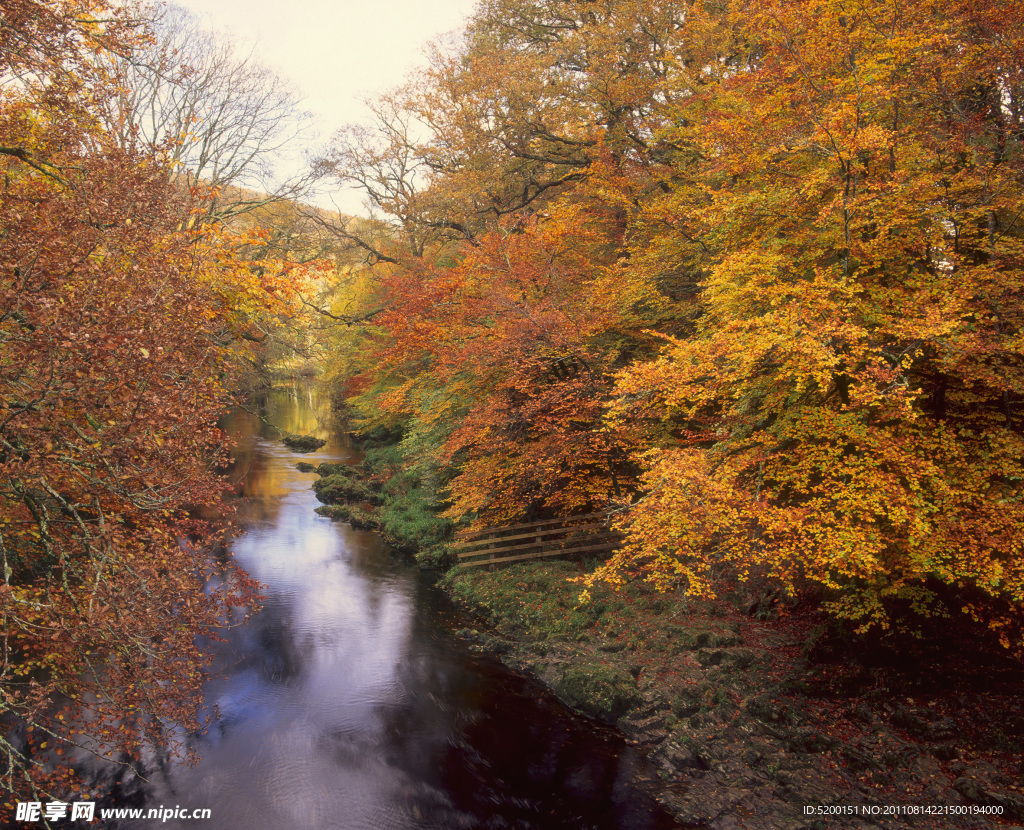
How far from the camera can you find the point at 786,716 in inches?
296

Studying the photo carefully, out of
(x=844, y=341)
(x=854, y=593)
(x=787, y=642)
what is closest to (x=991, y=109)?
(x=844, y=341)

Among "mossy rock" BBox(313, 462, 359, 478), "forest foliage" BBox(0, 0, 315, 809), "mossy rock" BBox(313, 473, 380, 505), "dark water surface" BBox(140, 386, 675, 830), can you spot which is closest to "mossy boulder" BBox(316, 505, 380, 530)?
"mossy rock" BBox(313, 473, 380, 505)

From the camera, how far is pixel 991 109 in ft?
24.2

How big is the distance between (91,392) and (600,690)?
7935 mm

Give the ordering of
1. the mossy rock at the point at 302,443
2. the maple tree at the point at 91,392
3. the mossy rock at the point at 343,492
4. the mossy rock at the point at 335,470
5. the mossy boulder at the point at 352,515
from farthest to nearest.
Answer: the mossy rock at the point at 302,443 → the mossy rock at the point at 335,470 → the mossy rock at the point at 343,492 → the mossy boulder at the point at 352,515 → the maple tree at the point at 91,392

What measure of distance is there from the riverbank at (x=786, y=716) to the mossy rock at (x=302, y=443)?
22217mm

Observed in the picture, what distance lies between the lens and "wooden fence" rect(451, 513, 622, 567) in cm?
1305

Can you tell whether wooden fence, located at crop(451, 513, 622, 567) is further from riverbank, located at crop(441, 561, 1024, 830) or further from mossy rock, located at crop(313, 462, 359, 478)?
mossy rock, located at crop(313, 462, 359, 478)

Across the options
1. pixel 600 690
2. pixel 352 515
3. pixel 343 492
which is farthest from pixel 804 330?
pixel 343 492

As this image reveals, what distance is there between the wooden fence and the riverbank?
8.60 feet

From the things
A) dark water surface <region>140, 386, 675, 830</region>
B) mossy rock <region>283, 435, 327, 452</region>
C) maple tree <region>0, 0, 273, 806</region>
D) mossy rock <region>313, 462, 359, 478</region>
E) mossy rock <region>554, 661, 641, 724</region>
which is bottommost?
dark water surface <region>140, 386, 675, 830</region>

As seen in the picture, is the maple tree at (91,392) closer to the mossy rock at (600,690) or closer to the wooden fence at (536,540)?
the mossy rock at (600,690)

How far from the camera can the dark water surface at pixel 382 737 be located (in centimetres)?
674

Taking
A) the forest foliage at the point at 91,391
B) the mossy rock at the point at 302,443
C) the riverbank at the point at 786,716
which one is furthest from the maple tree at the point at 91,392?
the mossy rock at the point at 302,443
